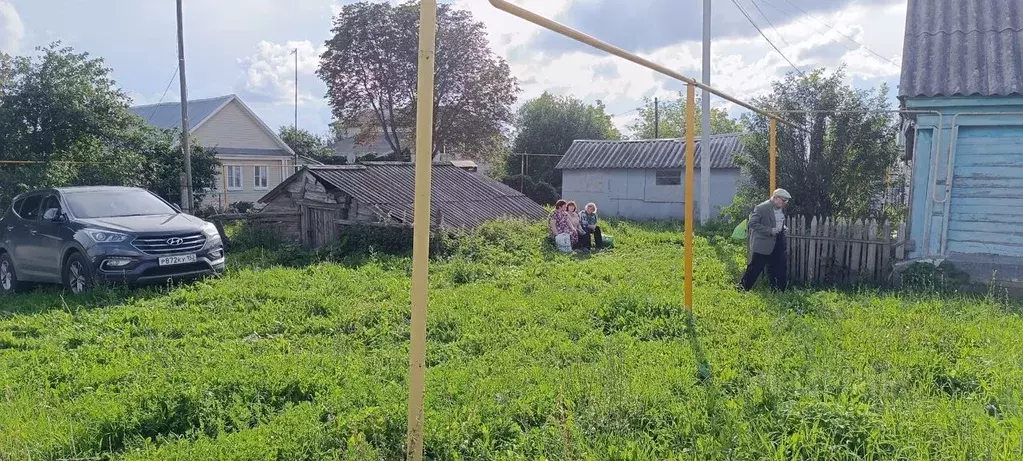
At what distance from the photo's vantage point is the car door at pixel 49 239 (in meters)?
9.51

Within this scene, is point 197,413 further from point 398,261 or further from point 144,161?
point 144,161

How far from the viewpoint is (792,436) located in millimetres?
3701

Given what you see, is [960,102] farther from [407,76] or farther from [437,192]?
[407,76]

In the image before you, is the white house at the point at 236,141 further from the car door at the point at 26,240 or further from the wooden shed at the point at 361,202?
the car door at the point at 26,240

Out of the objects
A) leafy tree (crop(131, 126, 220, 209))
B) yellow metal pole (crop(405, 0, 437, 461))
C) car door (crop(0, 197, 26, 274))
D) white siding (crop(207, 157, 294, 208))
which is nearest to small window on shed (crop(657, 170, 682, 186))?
leafy tree (crop(131, 126, 220, 209))

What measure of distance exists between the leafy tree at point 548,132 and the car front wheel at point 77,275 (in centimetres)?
2355

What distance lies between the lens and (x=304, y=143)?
46312mm

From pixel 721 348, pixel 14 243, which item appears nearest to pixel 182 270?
pixel 14 243

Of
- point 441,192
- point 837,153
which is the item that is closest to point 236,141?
Answer: point 441,192

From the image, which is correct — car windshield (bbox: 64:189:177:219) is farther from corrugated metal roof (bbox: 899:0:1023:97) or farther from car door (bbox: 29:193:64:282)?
corrugated metal roof (bbox: 899:0:1023:97)

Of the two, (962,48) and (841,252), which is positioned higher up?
(962,48)

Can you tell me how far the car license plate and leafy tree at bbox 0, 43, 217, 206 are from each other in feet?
24.9

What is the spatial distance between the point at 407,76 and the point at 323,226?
1881cm

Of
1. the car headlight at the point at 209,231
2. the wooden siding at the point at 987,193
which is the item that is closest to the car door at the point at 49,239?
the car headlight at the point at 209,231
